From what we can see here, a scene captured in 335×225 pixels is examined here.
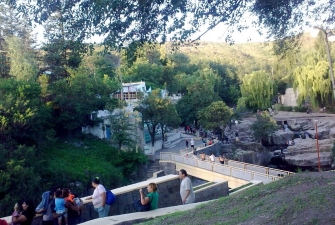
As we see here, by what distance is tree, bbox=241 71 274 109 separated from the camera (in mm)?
51250

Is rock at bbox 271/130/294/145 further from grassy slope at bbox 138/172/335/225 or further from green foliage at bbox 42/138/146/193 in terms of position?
grassy slope at bbox 138/172/335/225

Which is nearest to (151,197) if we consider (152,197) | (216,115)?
(152,197)

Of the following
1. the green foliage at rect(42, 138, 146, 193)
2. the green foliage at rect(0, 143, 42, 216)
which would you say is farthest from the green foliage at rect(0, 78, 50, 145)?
the green foliage at rect(42, 138, 146, 193)

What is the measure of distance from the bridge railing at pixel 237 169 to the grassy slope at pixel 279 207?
30.3ft

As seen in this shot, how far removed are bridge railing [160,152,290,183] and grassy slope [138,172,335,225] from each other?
923cm

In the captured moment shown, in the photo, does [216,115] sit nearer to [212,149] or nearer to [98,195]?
[212,149]

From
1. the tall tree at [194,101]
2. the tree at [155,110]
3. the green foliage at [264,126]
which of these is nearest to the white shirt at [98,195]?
the tree at [155,110]

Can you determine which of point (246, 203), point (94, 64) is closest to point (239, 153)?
point (94, 64)

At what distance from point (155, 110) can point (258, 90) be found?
80.3 feet

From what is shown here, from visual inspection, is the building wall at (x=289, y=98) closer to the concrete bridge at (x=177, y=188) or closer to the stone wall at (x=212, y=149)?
the stone wall at (x=212, y=149)

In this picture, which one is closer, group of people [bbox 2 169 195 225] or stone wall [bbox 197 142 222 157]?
group of people [bbox 2 169 195 225]

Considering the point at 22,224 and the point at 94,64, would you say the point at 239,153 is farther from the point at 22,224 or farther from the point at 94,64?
the point at 22,224

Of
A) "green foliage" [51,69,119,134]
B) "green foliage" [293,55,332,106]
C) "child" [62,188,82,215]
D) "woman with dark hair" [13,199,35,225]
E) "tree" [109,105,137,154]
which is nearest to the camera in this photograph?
"woman with dark hair" [13,199,35,225]

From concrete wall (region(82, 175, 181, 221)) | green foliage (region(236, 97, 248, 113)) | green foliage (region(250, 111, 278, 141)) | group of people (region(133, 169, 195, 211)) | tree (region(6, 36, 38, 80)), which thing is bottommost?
green foliage (region(250, 111, 278, 141))
